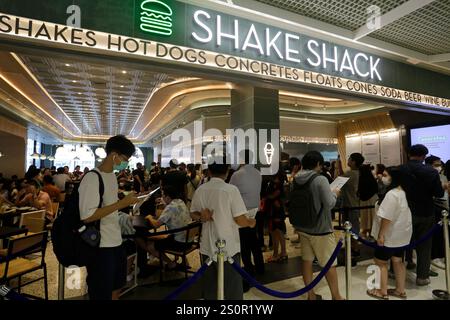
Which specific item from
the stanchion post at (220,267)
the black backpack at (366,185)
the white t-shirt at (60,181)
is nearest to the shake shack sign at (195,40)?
the black backpack at (366,185)

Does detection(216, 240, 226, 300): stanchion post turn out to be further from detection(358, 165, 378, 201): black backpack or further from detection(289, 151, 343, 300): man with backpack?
detection(358, 165, 378, 201): black backpack

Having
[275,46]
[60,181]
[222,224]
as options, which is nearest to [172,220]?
[222,224]

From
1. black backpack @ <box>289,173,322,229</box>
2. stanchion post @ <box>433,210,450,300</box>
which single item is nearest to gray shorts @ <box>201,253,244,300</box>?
black backpack @ <box>289,173,322,229</box>

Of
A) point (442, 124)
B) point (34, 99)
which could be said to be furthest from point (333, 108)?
point (34, 99)

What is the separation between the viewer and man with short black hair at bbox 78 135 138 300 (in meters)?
1.69

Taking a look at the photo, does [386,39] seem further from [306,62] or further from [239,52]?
[239,52]

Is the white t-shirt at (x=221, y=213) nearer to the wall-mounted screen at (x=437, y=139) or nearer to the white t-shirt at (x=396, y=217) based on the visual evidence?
the white t-shirt at (x=396, y=217)

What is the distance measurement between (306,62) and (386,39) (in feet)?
4.62

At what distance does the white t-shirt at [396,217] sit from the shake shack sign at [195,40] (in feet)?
5.51

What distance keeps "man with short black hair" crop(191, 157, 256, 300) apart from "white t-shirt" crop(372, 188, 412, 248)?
5.11 feet

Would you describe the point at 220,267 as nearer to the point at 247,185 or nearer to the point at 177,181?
the point at 247,185

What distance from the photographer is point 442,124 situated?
7578 mm

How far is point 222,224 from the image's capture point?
6.47ft

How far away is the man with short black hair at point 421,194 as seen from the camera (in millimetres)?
2953
